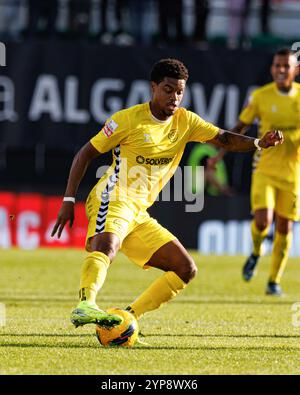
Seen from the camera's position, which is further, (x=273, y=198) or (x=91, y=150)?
(x=273, y=198)

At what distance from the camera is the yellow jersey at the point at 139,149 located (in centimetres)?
825

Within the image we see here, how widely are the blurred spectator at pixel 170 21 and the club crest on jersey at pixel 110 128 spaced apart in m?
11.7

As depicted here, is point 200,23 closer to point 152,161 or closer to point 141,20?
point 141,20

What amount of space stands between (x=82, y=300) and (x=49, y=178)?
37.1 ft

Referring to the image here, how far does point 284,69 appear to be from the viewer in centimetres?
1262

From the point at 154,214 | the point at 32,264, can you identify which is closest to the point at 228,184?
the point at 154,214

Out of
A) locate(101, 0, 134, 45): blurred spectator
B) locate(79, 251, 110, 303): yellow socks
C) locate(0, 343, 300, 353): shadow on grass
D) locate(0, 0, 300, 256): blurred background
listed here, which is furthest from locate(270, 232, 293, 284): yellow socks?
locate(101, 0, 134, 45): blurred spectator

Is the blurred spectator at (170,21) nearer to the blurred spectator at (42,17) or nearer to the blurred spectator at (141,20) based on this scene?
the blurred spectator at (141,20)

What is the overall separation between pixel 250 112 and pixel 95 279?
5.72m

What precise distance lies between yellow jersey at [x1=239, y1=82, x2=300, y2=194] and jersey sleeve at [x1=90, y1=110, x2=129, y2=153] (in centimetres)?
479

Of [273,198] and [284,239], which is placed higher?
[273,198]
